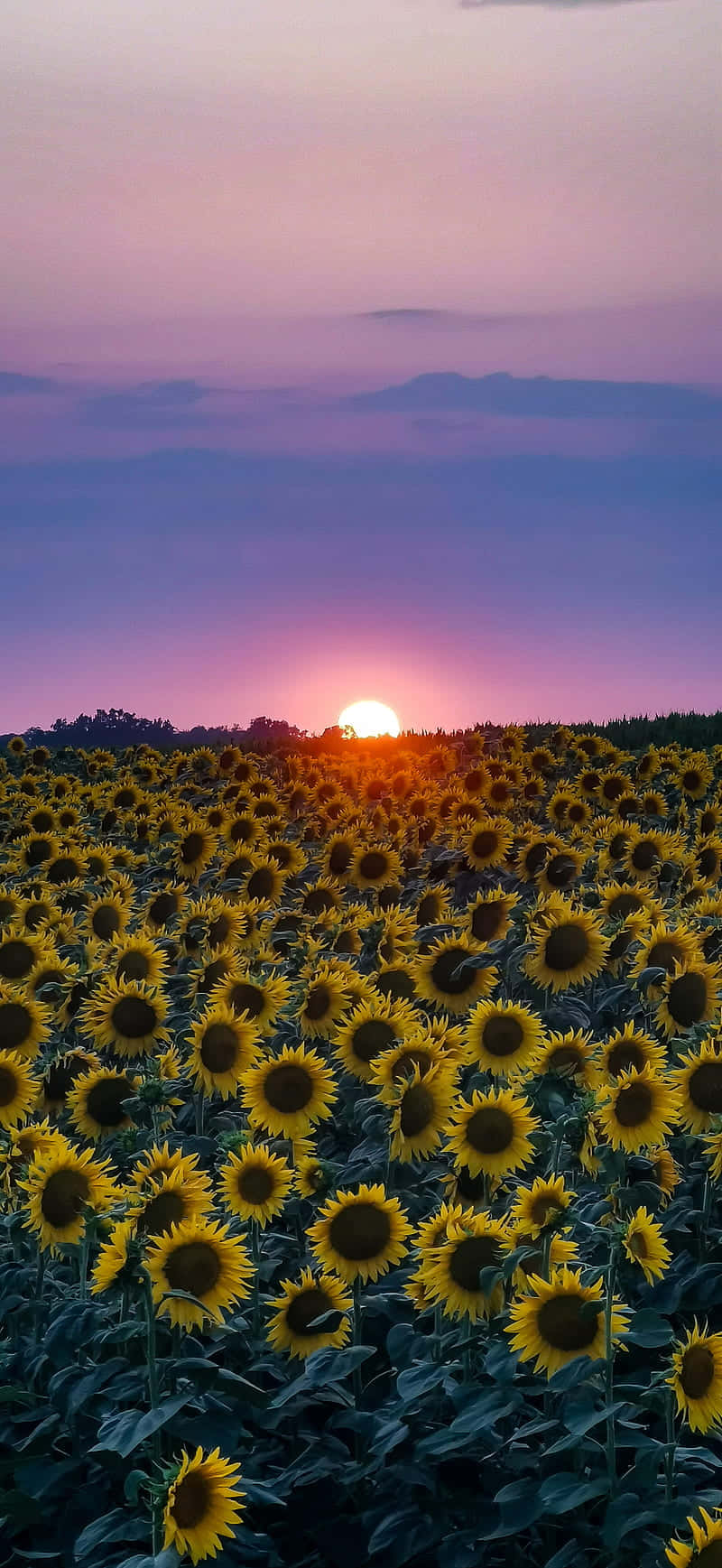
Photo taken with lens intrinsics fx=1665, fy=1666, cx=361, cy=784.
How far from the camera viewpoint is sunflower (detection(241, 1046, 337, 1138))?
26.5 feet

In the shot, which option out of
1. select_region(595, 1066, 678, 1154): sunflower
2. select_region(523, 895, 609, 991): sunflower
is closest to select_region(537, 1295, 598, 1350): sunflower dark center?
select_region(595, 1066, 678, 1154): sunflower

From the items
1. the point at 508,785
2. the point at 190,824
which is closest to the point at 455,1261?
the point at 190,824

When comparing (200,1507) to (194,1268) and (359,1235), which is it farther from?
(359,1235)

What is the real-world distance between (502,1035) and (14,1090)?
9.11ft

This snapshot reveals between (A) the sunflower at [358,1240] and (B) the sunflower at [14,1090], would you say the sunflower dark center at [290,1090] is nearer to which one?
(A) the sunflower at [358,1240]

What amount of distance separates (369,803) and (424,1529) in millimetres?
12737

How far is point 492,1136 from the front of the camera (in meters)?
7.05

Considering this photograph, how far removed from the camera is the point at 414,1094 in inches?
297

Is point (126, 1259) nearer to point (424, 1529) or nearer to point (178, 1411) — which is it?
point (178, 1411)

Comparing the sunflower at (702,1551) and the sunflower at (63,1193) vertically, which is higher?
the sunflower at (63,1193)

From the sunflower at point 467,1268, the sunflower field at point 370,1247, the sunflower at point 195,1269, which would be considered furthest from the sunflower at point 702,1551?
the sunflower at point 195,1269

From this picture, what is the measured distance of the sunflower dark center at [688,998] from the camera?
9.31 metres

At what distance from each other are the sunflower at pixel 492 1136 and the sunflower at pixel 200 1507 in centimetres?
197

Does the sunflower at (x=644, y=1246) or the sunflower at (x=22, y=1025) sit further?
the sunflower at (x=22, y=1025)
